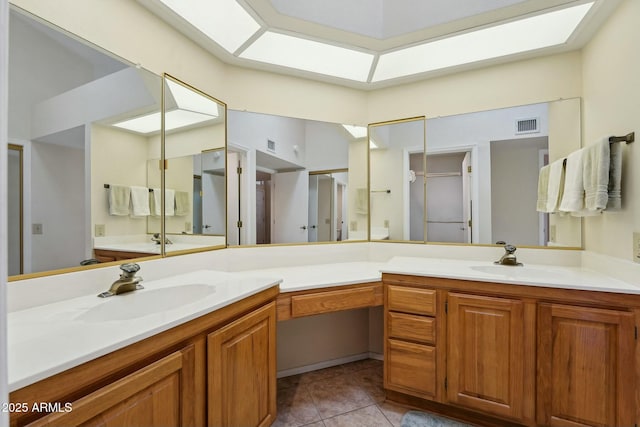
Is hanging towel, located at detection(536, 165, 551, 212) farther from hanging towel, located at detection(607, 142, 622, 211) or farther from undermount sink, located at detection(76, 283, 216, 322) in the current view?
undermount sink, located at detection(76, 283, 216, 322)

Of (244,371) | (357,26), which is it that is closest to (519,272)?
(244,371)

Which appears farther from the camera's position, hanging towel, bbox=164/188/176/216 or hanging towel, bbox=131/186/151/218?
hanging towel, bbox=164/188/176/216

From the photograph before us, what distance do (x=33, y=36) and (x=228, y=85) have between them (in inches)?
41.9

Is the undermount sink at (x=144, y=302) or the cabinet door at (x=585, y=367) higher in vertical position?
the undermount sink at (x=144, y=302)

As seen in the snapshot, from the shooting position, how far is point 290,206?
2.17 metres

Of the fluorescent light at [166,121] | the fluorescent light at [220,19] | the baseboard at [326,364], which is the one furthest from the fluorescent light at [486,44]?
the baseboard at [326,364]

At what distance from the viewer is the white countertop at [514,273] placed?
4.56ft

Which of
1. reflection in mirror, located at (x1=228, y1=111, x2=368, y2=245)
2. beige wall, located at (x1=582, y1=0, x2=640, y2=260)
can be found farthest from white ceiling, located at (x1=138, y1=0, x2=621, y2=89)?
reflection in mirror, located at (x1=228, y1=111, x2=368, y2=245)

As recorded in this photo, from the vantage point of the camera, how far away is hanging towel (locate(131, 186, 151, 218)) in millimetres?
1464

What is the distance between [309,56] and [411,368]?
2.19 meters

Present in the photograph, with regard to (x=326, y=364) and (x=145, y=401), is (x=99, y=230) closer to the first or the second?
(x=145, y=401)

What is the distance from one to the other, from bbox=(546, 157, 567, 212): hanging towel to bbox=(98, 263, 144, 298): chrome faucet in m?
2.42

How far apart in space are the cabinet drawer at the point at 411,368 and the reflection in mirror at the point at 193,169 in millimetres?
1369

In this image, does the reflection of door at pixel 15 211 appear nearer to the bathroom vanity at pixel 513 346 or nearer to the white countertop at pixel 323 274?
the white countertop at pixel 323 274
